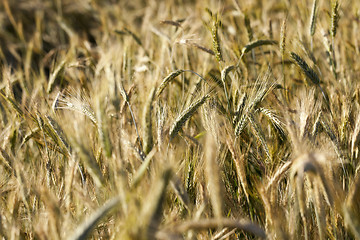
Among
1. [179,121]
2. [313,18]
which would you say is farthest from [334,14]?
[179,121]

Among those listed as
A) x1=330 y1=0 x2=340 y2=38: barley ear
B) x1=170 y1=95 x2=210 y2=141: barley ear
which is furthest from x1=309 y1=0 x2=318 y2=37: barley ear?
x1=170 y1=95 x2=210 y2=141: barley ear

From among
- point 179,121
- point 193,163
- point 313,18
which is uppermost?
point 313,18

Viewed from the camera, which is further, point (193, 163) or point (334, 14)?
point (334, 14)

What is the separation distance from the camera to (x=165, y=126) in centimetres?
126

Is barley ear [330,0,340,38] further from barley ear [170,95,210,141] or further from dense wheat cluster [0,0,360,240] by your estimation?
barley ear [170,95,210,141]

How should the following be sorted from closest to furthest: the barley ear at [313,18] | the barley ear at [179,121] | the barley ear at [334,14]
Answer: the barley ear at [179,121] < the barley ear at [334,14] < the barley ear at [313,18]

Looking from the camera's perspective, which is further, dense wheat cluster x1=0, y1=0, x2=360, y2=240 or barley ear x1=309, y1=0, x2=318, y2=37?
barley ear x1=309, y1=0, x2=318, y2=37

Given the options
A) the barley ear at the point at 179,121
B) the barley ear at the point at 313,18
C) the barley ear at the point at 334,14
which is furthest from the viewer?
the barley ear at the point at 313,18

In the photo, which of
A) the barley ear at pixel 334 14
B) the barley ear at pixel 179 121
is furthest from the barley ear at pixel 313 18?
the barley ear at pixel 179 121

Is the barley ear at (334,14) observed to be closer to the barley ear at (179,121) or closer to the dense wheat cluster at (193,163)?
the dense wheat cluster at (193,163)

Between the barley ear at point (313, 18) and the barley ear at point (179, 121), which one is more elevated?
the barley ear at point (313, 18)

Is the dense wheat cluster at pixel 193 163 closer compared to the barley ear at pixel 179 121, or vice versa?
the dense wheat cluster at pixel 193 163

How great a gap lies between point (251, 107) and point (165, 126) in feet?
1.13

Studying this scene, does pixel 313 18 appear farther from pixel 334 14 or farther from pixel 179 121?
pixel 179 121
